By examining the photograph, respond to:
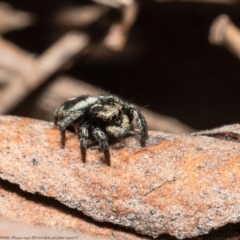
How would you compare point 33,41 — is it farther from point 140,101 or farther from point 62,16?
point 140,101

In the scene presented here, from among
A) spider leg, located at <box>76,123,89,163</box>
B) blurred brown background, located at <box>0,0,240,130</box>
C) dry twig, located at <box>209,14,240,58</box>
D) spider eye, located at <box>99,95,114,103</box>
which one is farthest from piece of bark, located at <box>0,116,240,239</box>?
blurred brown background, located at <box>0,0,240,130</box>

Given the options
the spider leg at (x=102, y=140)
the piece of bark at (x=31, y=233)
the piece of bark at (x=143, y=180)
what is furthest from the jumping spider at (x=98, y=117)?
the piece of bark at (x=31, y=233)

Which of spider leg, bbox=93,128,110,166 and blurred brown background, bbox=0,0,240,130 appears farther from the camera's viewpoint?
blurred brown background, bbox=0,0,240,130

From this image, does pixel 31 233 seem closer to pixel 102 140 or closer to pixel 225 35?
pixel 102 140

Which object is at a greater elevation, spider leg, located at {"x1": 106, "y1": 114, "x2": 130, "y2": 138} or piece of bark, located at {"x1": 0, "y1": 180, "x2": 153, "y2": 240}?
spider leg, located at {"x1": 106, "y1": 114, "x2": 130, "y2": 138}

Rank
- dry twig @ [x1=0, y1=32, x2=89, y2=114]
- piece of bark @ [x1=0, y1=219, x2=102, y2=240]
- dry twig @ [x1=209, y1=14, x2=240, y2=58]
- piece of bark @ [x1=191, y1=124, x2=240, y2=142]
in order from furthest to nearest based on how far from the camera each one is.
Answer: dry twig @ [x1=0, y1=32, x2=89, y2=114] < dry twig @ [x1=209, y1=14, x2=240, y2=58] < piece of bark @ [x1=191, y1=124, x2=240, y2=142] < piece of bark @ [x1=0, y1=219, x2=102, y2=240]

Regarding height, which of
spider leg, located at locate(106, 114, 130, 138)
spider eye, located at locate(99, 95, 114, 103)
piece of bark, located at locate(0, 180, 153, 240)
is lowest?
piece of bark, located at locate(0, 180, 153, 240)

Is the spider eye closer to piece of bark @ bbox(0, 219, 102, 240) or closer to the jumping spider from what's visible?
the jumping spider
